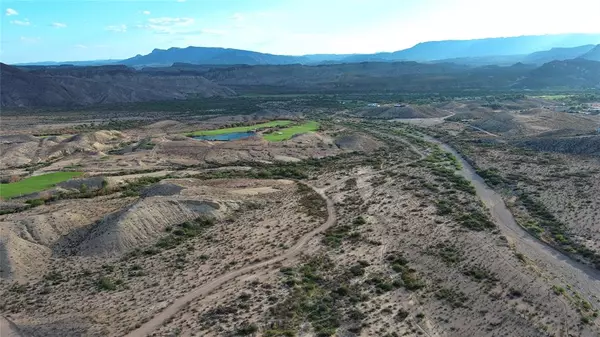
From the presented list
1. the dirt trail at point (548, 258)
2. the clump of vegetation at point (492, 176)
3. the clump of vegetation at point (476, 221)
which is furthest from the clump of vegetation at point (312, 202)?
the clump of vegetation at point (492, 176)

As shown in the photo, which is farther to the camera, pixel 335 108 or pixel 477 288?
pixel 335 108

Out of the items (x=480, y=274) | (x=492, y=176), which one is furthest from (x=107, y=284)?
(x=492, y=176)

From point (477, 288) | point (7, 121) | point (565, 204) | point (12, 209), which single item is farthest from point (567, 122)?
point (7, 121)

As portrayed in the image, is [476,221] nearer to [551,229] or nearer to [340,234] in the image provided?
[551,229]

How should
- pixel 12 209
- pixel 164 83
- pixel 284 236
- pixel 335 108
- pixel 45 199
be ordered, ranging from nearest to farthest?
1. pixel 284 236
2. pixel 12 209
3. pixel 45 199
4. pixel 335 108
5. pixel 164 83

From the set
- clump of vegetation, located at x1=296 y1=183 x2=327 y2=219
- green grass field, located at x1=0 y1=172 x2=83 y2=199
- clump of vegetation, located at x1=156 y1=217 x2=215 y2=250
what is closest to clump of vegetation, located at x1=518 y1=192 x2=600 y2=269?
clump of vegetation, located at x1=296 y1=183 x2=327 y2=219

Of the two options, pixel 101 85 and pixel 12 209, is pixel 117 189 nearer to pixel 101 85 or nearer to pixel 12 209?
pixel 12 209
